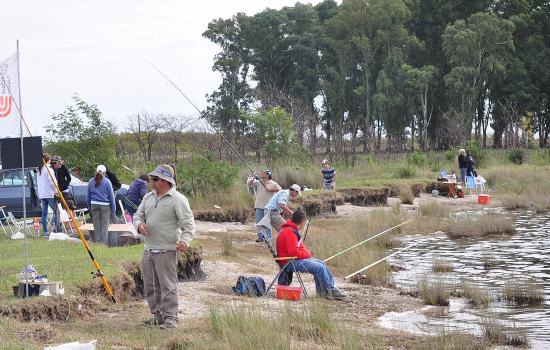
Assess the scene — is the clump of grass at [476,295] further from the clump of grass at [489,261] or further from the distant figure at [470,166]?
the distant figure at [470,166]

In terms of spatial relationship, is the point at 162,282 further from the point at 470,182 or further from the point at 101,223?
the point at 470,182

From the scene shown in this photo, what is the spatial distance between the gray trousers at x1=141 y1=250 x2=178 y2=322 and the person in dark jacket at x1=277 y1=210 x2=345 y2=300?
295cm

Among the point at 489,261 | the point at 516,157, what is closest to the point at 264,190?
the point at 489,261

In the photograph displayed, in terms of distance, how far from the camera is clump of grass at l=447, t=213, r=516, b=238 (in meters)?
22.6

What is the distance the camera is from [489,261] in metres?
17.8

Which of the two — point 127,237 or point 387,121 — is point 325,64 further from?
point 127,237

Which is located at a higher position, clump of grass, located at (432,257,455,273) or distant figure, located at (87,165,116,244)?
distant figure, located at (87,165,116,244)

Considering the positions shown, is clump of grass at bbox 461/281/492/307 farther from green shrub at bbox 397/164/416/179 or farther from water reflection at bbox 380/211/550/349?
green shrub at bbox 397/164/416/179

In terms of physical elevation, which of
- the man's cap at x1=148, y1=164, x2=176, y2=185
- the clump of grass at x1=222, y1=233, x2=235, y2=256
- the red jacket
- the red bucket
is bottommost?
the red bucket

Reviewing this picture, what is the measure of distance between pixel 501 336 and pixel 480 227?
12401 millimetres

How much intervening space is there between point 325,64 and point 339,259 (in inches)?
1646

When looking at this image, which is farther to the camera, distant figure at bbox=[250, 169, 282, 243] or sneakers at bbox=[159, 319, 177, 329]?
distant figure at bbox=[250, 169, 282, 243]

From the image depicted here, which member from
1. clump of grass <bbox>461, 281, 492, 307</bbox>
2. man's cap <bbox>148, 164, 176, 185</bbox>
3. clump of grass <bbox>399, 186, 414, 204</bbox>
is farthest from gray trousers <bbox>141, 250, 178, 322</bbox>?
clump of grass <bbox>399, 186, 414, 204</bbox>

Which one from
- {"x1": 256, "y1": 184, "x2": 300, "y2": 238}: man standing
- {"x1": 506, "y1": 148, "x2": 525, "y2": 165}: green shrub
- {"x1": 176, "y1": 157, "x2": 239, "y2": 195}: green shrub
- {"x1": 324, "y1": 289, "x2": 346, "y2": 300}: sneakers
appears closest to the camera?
{"x1": 324, "y1": 289, "x2": 346, "y2": 300}: sneakers
